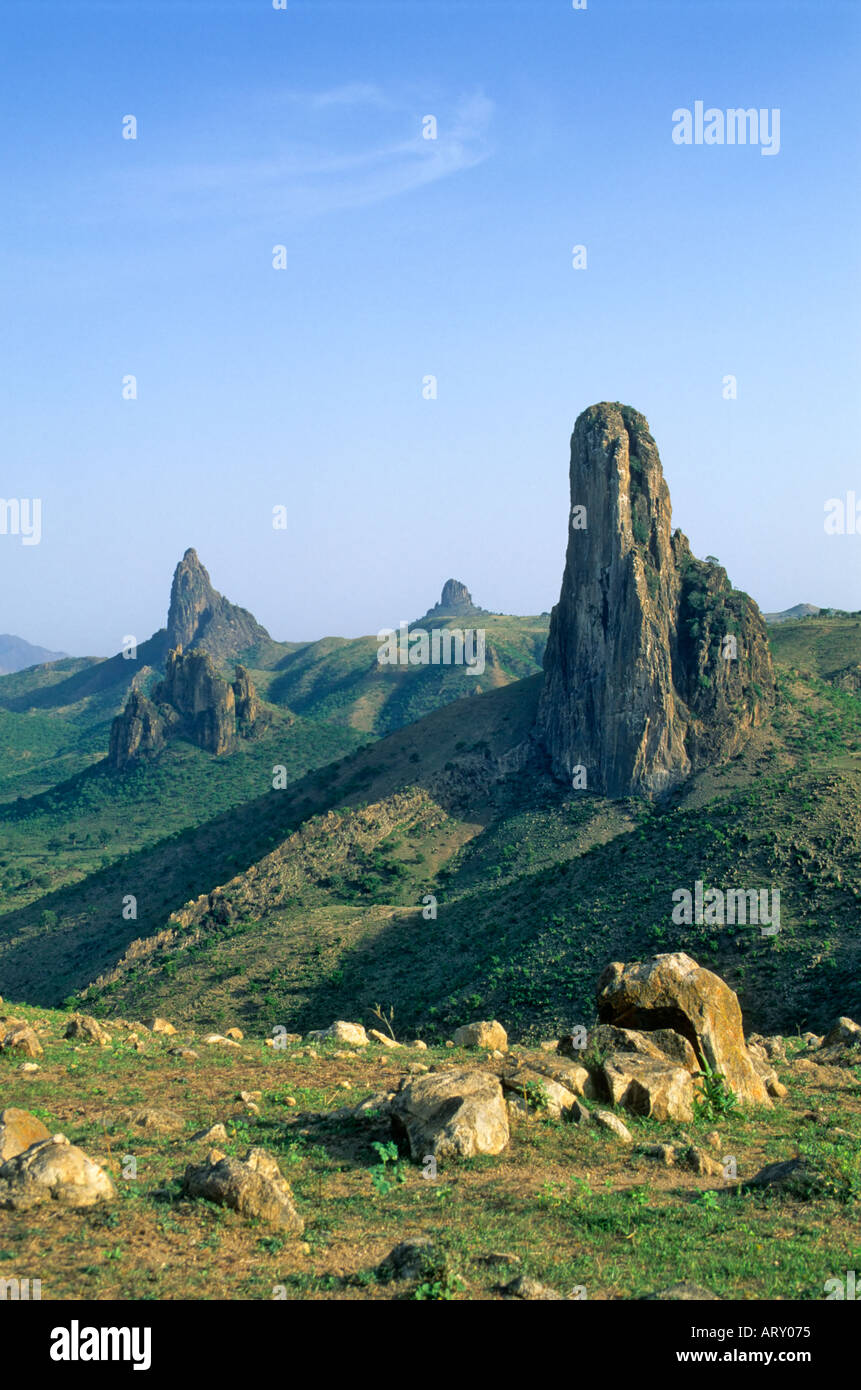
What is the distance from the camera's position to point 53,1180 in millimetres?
13195

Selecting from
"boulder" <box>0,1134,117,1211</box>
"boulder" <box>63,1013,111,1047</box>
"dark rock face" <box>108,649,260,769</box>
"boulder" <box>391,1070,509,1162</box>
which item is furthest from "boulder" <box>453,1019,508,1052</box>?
"dark rock face" <box>108,649,260,769</box>

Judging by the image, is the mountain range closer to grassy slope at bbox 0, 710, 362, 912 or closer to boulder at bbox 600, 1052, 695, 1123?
grassy slope at bbox 0, 710, 362, 912

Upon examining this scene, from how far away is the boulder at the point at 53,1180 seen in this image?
13000 mm

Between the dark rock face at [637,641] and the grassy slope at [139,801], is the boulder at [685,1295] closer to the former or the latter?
the dark rock face at [637,641]

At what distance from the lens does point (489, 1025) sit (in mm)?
→ 23859

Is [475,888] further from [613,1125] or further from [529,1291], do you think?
[529,1291]

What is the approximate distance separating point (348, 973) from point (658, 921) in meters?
15.6

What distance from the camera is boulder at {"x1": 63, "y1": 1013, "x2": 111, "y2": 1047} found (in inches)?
947

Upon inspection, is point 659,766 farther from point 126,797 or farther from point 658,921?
point 126,797

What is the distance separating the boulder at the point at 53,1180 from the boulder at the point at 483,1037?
1145 centimetres

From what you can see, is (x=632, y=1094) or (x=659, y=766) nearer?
(x=632, y=1094)

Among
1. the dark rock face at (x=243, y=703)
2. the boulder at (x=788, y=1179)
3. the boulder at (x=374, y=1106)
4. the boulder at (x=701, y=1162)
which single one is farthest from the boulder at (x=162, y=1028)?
the dark rock face at (x=243, y=703)

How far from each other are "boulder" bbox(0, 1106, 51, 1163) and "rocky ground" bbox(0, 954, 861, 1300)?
0.04 m
